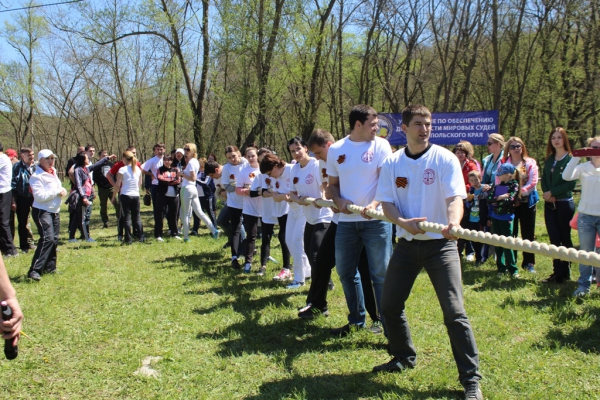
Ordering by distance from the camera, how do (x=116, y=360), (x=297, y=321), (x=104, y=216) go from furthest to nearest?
1. (x=104, y=216)
2. (x=297, y=321)
3. (x=116, y=360)

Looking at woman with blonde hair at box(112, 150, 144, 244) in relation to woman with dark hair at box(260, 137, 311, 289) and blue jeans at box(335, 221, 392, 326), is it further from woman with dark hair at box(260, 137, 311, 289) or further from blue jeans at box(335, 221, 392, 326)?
blue jeans at box(335, 221, 392, 326)

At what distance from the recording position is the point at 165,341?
504 centimetres

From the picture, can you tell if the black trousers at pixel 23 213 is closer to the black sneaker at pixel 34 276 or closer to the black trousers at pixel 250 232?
the black sneaker at pixel 34 276

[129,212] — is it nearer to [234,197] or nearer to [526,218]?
[234,197]

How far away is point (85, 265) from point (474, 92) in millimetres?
28155

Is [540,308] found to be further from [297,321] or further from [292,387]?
[292,387]

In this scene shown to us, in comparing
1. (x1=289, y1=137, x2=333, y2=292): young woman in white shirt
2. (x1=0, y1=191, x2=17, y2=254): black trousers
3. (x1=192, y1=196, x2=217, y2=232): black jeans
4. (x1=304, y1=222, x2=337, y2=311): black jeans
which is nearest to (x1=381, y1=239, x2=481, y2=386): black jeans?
(x1=304, y1=222, x2=337, y2=311): black jeans

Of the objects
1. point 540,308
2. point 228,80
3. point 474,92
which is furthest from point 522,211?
point 474,92

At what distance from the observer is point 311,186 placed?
237 inches

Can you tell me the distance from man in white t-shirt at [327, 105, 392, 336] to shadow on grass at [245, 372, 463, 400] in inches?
36.2

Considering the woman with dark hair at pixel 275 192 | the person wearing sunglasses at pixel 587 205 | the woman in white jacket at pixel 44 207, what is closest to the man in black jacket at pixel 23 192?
the woman in white jacket at pixel 44 207

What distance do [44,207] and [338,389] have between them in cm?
592

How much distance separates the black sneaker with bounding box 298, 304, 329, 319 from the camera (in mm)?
5482

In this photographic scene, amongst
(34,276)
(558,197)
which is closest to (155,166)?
(34,276)
